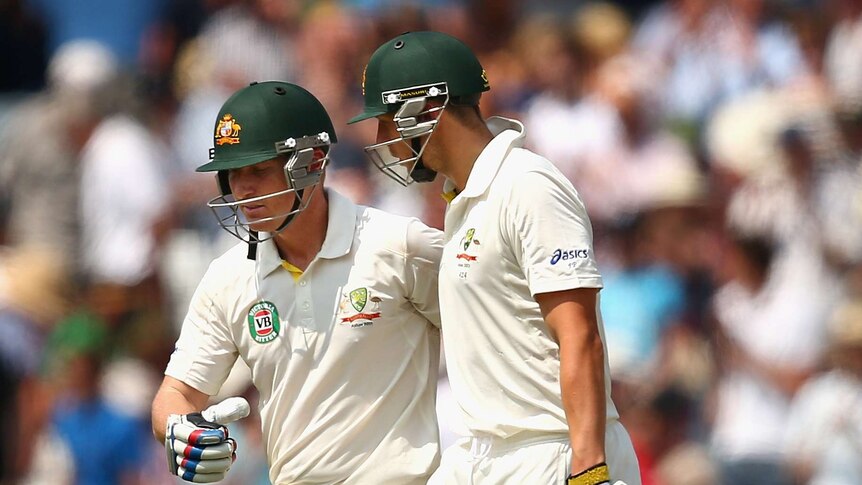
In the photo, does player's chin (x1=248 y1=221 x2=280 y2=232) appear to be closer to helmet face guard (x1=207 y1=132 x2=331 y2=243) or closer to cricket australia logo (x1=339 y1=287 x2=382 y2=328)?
helmet face guard (x1=207 y1=132 x2=331 y2=243)

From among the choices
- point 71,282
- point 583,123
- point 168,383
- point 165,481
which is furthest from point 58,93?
point 168,383

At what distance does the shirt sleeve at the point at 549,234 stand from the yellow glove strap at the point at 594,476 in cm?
46

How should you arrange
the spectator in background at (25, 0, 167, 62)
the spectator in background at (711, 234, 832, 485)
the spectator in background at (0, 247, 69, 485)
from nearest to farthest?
the spectator in background at (711, 234, 832, 485)
the spectator in background at (0, 247, 69, 485)
the spectator in background at (25, 0, 167, 62)

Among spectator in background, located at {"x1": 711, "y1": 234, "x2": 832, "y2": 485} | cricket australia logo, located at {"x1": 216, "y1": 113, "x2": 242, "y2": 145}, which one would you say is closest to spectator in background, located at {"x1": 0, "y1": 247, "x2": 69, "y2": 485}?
spectator in background, located at {"x1": 711, "y1": 234, "x2": 832, "y2": 485}

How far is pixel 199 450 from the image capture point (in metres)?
4.07

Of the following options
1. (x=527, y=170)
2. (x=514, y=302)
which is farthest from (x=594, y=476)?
(x=527, y=170)

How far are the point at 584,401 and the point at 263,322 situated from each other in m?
1.22

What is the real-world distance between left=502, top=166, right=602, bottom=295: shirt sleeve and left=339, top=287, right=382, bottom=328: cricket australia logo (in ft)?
2.21

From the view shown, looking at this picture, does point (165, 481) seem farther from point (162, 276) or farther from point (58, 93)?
point (58, 93)

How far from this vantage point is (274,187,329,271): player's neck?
4449mm

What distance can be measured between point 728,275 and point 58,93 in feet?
15.5

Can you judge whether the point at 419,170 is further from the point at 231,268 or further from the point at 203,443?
the point at 203,443

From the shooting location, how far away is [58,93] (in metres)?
9.42

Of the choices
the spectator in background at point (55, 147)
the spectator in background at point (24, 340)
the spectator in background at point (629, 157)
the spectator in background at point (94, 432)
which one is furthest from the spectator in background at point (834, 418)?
the spectator in background at point (55, 147)
